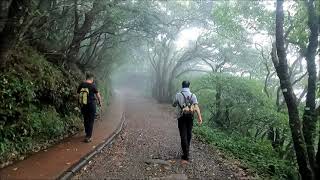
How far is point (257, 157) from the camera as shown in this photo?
34.5ft

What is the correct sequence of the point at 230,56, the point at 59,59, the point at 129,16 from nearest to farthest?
the point at 59,59
the point at 129,16
the point at 230,56

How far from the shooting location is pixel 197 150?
10.6 meters

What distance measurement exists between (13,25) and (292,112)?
6.80 metres

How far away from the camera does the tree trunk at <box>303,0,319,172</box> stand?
8578 millimetres

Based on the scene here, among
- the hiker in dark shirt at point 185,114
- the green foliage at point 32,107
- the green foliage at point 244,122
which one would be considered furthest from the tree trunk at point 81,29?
the green foliage at point 244,122

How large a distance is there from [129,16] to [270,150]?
8075 millimetres

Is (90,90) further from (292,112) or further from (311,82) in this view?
(311,82)

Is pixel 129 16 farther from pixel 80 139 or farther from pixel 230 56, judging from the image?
pixel 230 56

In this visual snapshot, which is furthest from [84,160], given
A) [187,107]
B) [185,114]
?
[187,107]

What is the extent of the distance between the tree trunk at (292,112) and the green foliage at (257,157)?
98cm

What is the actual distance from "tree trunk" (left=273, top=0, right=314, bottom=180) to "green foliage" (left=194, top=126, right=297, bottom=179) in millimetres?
976

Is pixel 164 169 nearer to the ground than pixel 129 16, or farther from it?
nearer to the ground

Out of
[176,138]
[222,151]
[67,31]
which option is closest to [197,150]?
[222,151]

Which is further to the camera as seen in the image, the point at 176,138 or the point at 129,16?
the point at 129,16
